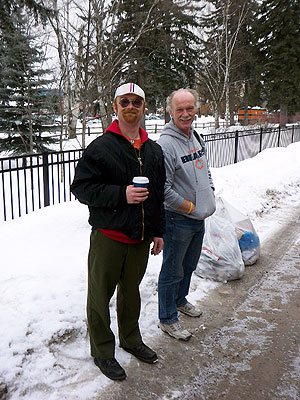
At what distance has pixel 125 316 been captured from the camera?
262 cm

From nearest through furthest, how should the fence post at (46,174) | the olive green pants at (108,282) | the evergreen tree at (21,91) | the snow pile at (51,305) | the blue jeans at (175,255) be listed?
the olive green pants at (108,282) < the snow pile at (51,305) < the blue jeans at (175,255) < the fence post at (46,174) < the evergreen tree at (21,91)

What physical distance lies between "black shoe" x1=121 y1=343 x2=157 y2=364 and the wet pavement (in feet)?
0.13

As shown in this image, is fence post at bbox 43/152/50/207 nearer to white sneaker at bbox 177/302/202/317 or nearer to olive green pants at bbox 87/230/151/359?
white sneaker at bbox 177/302/202/317

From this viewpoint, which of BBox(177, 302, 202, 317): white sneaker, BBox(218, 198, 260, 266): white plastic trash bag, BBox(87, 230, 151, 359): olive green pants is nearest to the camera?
BBox(87, 230, 151, 359): olive green pants

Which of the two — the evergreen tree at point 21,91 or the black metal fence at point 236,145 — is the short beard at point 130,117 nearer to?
the black metal fence at point 236,145

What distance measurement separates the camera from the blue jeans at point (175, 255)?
2.85 meters

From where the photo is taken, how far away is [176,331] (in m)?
3.03

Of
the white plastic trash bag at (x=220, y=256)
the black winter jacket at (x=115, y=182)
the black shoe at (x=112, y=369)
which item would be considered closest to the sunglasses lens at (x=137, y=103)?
the black winter jacket at (x=115, y=182)

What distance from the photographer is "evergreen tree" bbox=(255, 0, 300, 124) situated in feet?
79.0

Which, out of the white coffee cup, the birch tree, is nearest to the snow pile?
the white coffee cup

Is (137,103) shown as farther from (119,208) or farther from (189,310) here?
(189,310)

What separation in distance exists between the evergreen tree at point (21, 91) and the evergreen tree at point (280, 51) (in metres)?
17.0

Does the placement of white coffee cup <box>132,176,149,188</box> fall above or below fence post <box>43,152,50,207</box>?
above

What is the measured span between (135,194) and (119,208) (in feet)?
0.55
